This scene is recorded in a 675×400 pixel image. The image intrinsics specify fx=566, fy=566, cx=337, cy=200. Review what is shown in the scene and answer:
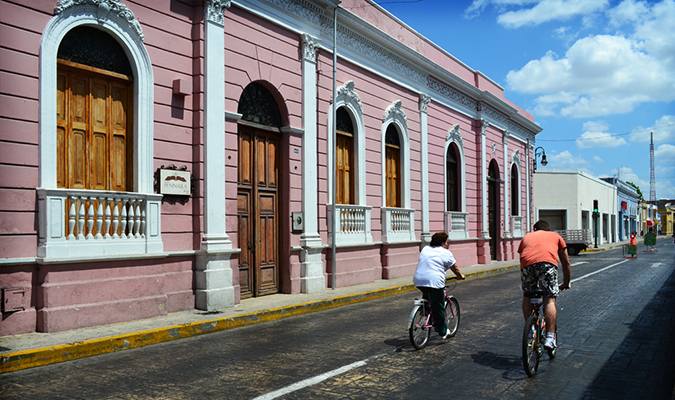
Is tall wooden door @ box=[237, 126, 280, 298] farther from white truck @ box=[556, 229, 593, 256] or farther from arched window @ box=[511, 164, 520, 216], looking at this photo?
white truck @ box=[556, 229, 593, 256]

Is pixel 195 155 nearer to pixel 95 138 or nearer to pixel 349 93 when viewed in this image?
pixel 95 138

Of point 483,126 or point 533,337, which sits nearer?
point 533,337

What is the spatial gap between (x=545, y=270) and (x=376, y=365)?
2127 millimetres

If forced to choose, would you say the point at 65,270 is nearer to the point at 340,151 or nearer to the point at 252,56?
the point at 252,56

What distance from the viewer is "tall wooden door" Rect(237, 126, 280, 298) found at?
456 inches

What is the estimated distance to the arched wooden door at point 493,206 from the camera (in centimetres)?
2492

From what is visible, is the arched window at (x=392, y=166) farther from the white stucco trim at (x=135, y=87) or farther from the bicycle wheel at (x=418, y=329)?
the bicycle wheel at (x=418, y=329)

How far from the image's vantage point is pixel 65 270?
798 centimetres

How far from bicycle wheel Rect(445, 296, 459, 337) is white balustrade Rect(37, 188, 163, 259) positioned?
478cm

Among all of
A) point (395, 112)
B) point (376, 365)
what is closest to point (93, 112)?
point (376, 365)

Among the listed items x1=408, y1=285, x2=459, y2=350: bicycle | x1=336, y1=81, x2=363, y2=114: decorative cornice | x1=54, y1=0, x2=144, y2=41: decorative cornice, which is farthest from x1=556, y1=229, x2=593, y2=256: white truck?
x1=54, y1=0, x2=144, y2=41: decorative cornice

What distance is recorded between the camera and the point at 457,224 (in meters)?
21.0

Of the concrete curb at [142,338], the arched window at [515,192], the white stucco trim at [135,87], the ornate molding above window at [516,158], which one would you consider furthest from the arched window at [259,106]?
the arched window at [515,192]

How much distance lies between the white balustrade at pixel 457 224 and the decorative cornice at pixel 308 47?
29.7 feet
